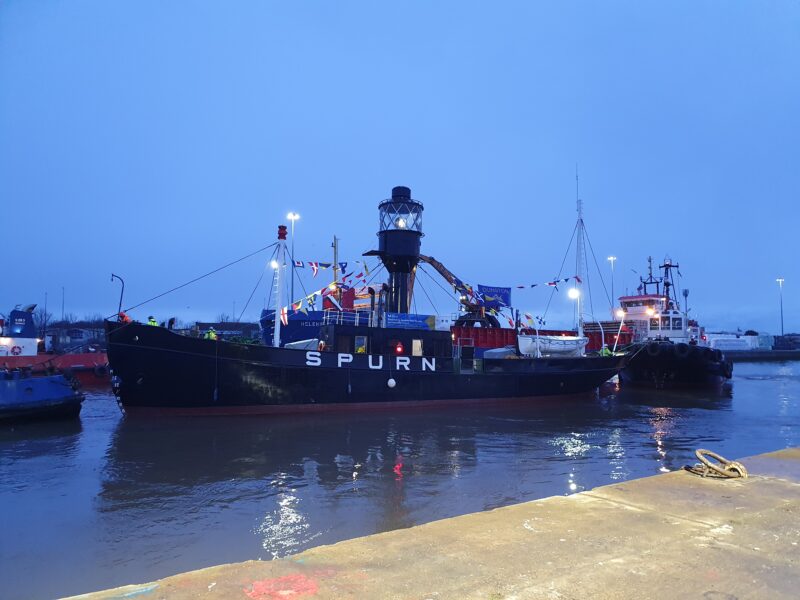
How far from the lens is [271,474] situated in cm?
1161

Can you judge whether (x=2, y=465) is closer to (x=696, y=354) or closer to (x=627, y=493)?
(x=627, y=493)

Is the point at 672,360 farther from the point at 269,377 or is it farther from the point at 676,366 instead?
the point at 269,377

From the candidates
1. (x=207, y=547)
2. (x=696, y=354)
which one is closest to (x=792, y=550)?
(x=207, y=547)

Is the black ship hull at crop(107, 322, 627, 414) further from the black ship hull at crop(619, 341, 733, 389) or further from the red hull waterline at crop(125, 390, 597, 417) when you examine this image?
the black ship hull at crop(619, 341, 733, 389)

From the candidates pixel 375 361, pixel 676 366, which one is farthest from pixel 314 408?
pixel 676 366

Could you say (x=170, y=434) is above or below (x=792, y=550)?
below

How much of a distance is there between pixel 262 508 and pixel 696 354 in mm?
33099

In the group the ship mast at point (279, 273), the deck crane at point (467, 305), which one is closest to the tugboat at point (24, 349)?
the ship mast at point (279, 273)

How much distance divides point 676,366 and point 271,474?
31.5 meters

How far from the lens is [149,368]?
59.5 feet

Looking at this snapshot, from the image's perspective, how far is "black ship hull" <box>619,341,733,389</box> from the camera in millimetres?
33594

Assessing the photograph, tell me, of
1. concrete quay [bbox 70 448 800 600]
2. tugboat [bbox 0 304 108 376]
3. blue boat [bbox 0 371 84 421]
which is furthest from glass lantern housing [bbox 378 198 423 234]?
concrete quay [bbox 70 448 800 600]

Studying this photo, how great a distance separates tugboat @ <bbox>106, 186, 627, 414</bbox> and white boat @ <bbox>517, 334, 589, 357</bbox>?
0.58 m

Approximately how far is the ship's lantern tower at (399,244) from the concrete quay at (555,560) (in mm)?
23514
